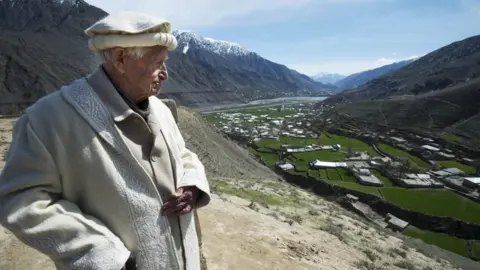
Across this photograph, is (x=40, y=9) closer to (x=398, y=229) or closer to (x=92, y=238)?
(x=398, y=229)

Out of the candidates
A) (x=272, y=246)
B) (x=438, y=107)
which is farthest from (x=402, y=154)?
(x=272, y=246)

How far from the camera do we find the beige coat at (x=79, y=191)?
1.33m

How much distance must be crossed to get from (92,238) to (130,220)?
19cm

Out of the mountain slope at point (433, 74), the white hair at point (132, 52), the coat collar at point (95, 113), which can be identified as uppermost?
the mountain slope at point (433, 74)

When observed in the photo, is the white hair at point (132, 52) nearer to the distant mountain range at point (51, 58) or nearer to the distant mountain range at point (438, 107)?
the distant mountain range at point (51, 58)

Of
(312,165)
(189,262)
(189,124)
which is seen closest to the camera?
(189,262)

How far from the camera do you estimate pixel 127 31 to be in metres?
1.52

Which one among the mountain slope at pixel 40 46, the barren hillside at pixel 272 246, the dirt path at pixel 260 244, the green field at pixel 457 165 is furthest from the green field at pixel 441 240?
the mountain slope at pixel 40 46

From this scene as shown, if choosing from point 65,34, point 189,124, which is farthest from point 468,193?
point 65,34

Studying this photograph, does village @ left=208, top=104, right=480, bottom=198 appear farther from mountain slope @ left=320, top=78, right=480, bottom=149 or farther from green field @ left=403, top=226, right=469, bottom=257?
green field @ left=403, top=226, right=469, bottom=257

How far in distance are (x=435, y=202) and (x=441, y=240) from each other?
7.32m

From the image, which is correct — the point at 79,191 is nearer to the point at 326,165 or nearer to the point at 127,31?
the point at 127,31

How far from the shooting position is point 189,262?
5.81 feet

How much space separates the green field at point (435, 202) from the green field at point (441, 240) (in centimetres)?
285
